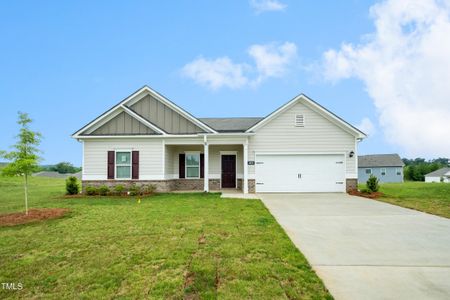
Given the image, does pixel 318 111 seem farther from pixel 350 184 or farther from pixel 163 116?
pixel 163 116

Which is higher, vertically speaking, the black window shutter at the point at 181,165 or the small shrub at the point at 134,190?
the black window shutter at the point at 181,165

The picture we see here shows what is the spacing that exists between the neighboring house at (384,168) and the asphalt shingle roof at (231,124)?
3426cm

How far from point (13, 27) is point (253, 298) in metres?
18.1

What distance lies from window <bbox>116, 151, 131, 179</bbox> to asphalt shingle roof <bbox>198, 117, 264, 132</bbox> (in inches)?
218

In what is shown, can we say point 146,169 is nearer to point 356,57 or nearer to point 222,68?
point 222,68

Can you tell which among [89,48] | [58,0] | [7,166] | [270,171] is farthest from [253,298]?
[89,48]

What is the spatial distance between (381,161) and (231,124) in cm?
3782

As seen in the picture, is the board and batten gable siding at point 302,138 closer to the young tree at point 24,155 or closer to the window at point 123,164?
the window at point 123,164

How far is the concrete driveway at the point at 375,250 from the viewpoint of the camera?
3.60 m

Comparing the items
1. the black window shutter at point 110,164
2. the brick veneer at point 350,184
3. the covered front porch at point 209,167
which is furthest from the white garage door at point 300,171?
the black window shutter at point 110,164

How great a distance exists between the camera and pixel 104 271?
410 cm

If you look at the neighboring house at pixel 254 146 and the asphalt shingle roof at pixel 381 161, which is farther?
the asphalt shingle roof at pixel 381 161

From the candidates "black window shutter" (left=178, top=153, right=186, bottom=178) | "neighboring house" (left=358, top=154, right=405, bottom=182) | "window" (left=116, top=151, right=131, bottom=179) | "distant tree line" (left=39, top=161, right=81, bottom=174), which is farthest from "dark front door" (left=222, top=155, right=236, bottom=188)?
"distant tree line" (left=39, top=161, right=81, bottom=174)

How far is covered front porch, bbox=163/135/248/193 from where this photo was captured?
Result: 17094 mm
